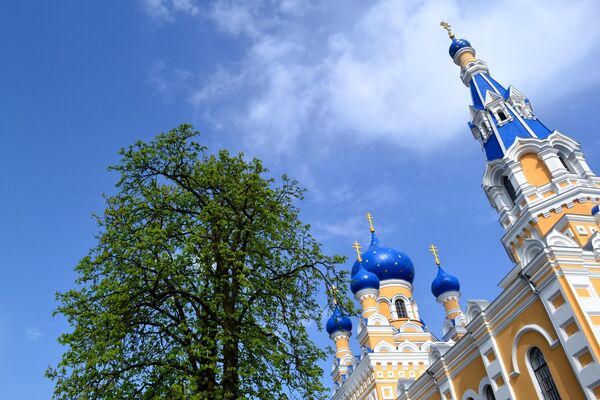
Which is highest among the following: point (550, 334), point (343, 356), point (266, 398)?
point (343, 356)

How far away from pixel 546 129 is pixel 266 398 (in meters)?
18.7

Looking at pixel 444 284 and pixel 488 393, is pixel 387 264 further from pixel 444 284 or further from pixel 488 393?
pixel 488 393

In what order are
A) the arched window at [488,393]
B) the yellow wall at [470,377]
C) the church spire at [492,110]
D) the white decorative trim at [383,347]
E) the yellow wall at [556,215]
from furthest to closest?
the white decorative trim at [383,347] < the church spire at [492,110] < the yellow wall at [556,215] < the yellow wall at [470,377] < the arched window at [488,393]

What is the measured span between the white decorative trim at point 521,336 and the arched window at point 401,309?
19733mm

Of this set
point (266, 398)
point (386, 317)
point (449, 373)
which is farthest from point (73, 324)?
point (386, 317)

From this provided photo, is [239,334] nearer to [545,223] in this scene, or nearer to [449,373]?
[449,373]

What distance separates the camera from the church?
14.0 m

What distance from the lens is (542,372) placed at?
14.9 metres

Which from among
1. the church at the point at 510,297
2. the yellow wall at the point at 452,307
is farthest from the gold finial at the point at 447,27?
the yellow wall at the point at 452,307

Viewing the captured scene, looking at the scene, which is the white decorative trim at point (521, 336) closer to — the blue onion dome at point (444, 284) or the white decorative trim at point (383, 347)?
the white decorative trim at point (383, 347)

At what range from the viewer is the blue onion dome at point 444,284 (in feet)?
112

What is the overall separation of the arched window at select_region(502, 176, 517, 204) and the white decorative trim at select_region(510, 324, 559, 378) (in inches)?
333

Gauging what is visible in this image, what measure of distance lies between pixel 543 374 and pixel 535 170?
9970mm

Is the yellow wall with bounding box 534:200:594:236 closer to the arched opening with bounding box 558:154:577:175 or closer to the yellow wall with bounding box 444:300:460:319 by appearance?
the arched opening with bounding box 558:154:577:175
